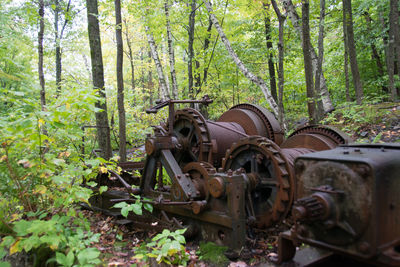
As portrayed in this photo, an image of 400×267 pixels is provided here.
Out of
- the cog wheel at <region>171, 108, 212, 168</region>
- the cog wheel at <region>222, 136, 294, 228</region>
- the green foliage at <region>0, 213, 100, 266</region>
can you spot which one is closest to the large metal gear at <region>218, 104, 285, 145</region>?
the cog wheel at <region>171, 108, 212, 168</region>

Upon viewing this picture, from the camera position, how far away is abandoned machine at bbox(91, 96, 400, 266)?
7.18 ft

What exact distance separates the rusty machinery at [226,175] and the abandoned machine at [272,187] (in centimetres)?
2

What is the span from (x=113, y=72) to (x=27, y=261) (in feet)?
90.0

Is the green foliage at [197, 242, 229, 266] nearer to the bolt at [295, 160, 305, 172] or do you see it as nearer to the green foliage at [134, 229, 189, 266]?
the green foliage at [134, 229, 189, 266]

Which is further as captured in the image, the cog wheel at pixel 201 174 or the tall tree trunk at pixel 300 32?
the tall tree trunk at pixel 300 32

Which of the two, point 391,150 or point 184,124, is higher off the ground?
point 184,124

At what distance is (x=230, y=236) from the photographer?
12.7 ft

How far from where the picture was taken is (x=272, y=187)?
4414 mm

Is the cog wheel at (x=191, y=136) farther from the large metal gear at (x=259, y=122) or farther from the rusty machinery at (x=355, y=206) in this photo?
the rusty machinery at (x=355, y=206)

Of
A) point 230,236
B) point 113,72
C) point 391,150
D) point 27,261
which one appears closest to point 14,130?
point 27,261

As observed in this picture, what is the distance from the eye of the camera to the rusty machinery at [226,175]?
398 cm

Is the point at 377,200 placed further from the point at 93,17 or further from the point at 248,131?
the point at 93,17

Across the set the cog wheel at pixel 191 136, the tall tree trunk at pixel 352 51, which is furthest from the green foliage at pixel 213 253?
the tall tree trunk at pixel 352 51

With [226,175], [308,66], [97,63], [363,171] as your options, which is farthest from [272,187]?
[97,63]
